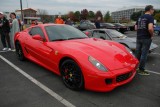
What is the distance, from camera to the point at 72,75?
3.72 m

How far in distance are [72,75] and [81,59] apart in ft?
1.48

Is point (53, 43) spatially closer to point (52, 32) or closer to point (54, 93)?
point (52, 32)

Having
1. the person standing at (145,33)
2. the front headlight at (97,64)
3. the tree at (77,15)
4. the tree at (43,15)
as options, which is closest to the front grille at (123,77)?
the front headlight at (97,64)

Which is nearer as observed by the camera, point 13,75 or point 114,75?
point 114,75

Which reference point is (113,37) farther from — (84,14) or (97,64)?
(84,14)

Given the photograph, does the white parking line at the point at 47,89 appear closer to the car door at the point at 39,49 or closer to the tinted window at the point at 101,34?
the car door at the point at 39,49

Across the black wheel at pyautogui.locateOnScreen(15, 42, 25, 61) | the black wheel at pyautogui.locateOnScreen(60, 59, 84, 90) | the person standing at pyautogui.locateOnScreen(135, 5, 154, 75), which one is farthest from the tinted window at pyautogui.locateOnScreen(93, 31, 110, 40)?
the black wheel at pyautogui.locateOnScreen(60, 59, 84, 90)

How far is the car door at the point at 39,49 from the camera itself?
173 inches

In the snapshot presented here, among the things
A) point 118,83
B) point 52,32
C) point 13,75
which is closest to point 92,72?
point 118,83

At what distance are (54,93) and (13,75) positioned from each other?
1.65 metres

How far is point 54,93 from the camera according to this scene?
144 inches

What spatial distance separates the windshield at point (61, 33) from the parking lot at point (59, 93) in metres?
0.99

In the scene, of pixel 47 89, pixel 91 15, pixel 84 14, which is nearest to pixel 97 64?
pixel 47 89

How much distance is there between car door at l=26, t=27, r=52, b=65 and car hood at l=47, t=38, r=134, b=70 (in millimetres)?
458
